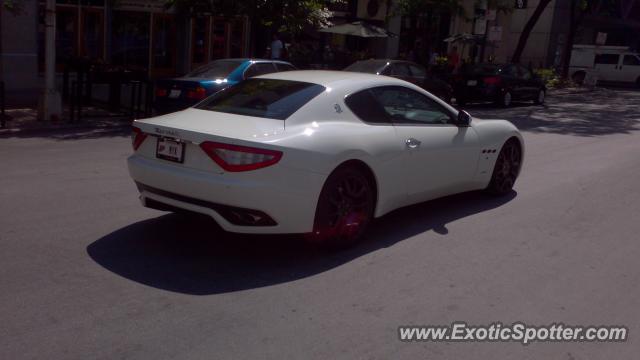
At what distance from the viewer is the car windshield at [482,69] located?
73.3 ft

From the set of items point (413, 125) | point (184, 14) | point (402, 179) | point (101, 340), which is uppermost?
point (184, 14)

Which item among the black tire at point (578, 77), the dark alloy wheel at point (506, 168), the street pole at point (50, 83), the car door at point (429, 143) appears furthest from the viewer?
the black tire at point (578, 77)

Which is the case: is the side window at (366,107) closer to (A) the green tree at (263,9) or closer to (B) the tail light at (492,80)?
(A) the green tree at (263,9)

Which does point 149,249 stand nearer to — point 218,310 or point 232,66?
point 218,310

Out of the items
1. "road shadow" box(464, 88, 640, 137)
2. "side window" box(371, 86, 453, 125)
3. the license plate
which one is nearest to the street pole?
the license plate

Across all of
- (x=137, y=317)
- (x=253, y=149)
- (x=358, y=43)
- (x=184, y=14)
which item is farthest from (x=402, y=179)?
(x=358, y=43)

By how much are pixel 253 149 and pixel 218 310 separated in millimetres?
1251

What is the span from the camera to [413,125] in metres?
6.51

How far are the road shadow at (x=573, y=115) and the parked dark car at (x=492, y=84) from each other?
14.0 inches

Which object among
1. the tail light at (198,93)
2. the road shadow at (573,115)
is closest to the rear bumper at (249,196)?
the tail light at (198,93)

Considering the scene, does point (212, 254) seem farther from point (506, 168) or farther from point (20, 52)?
point (20, 52)

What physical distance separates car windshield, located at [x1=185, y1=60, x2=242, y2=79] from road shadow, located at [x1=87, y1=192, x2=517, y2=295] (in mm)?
7352

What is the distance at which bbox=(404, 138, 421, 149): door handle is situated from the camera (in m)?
6.27

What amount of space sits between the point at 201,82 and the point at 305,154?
8.28 metres
